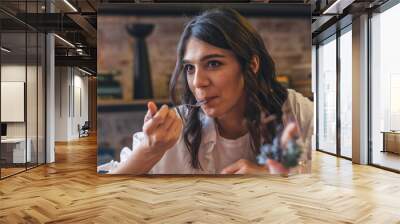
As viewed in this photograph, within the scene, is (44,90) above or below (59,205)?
above

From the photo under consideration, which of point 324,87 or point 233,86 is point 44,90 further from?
point 324,87

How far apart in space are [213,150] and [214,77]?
120 cm

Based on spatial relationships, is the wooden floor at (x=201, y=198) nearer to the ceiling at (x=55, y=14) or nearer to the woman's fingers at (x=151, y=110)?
the woman's fingers at (x=151, y=110)

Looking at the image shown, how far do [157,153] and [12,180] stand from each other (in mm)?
2411

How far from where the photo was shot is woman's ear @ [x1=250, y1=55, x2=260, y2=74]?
6363 millimetres

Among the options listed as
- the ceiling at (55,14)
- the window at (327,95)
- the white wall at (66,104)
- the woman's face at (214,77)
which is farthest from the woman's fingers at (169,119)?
the white wall at (66,104)

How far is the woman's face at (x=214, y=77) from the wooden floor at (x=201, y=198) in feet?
4.03

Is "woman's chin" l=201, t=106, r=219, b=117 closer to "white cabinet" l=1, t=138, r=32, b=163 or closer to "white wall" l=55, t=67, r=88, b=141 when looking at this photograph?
"white cabinet" l=1, t=138, r=32, b=163

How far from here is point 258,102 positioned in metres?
6.35

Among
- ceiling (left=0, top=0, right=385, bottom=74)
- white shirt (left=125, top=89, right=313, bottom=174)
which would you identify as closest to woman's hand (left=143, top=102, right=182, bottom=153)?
white shirt (left=125, top=89, right=313, bottom=174)

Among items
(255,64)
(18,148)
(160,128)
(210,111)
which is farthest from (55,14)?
(255,64)

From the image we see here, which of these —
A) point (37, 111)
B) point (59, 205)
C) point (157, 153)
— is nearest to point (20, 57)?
point (37, 111)

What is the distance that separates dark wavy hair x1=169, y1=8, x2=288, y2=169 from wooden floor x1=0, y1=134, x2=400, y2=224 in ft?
2.49

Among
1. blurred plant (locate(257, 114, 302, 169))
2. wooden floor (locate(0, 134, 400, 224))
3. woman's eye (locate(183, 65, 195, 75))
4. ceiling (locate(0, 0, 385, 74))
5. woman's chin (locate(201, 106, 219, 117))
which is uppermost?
ceiling (locate(0, 0, 385, 74))
